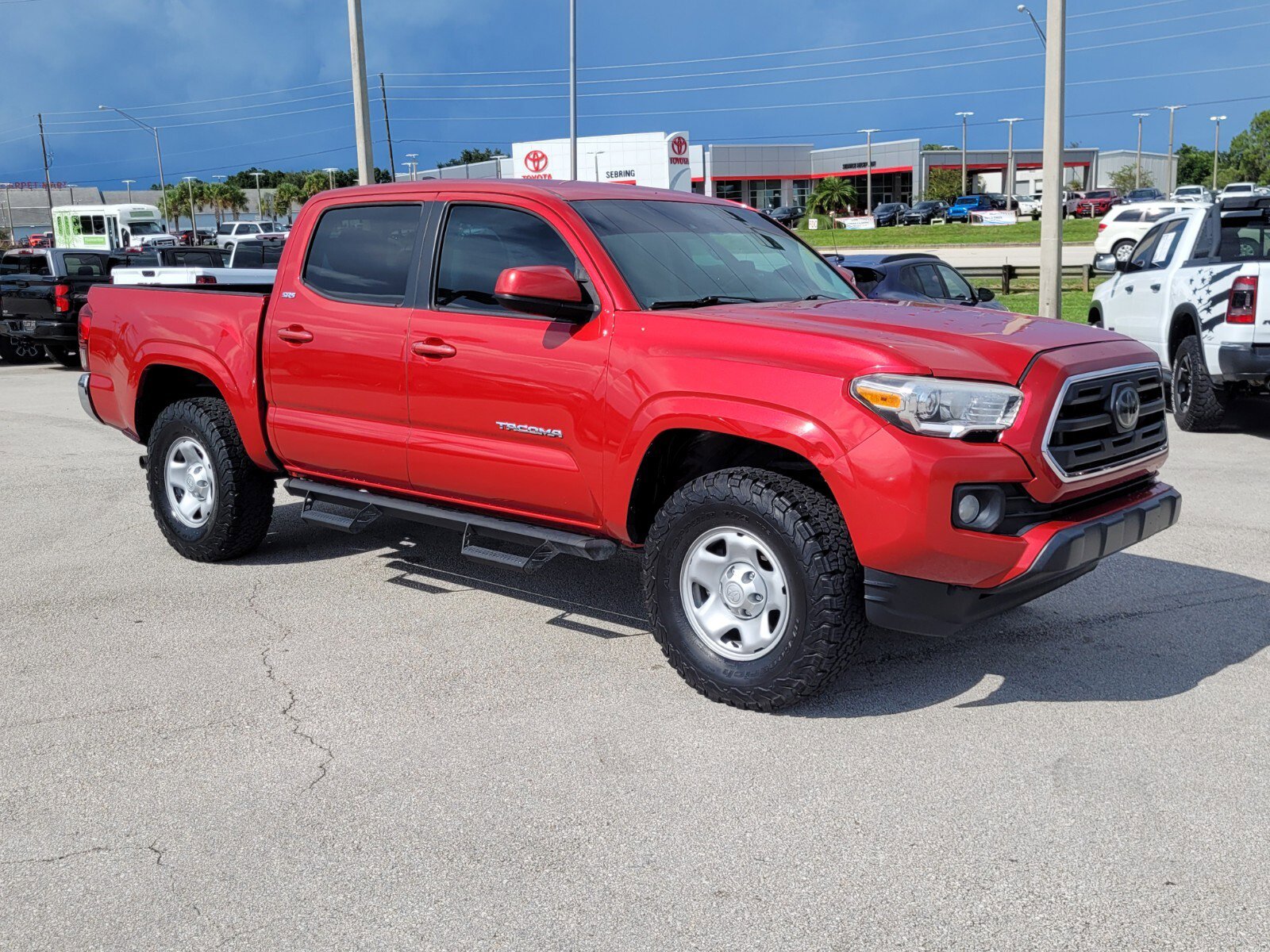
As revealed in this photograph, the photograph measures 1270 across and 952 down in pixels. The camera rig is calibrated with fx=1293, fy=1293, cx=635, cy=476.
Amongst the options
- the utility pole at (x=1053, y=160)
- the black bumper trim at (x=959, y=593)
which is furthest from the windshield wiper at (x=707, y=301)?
the utility pole at (x=1053, y=160)

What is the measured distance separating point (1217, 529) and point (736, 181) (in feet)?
298

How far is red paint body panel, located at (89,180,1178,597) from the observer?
4.38 m

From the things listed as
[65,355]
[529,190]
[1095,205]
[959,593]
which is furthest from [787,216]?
[1095,205]

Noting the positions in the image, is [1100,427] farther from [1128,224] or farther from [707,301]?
[1128,224]

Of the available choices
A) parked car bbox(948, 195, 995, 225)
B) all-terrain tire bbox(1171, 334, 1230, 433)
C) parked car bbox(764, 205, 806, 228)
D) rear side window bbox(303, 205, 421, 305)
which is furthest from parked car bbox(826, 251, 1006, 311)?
parked car bbox(948, 195, 995, 225)

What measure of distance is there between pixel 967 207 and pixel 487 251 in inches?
2672

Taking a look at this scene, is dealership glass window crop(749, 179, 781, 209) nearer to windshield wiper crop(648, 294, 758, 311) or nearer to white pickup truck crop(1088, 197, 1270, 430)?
white pickup truck crop(1088, 197, 1270, 430)

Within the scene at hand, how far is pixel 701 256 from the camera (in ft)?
18.6

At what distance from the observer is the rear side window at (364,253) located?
600cm

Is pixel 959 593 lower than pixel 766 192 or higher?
lower

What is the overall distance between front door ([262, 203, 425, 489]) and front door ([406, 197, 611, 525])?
0.15 metres

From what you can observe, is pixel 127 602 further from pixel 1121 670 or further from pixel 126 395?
pixel 1121 670

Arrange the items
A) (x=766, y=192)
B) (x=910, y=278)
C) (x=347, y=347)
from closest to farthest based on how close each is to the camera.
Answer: (x=347, y=347)
(x=910, y=278)
(x=766, y=192)

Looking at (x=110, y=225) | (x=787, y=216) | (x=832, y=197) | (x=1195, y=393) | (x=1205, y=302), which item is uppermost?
(x=832, y=197)
